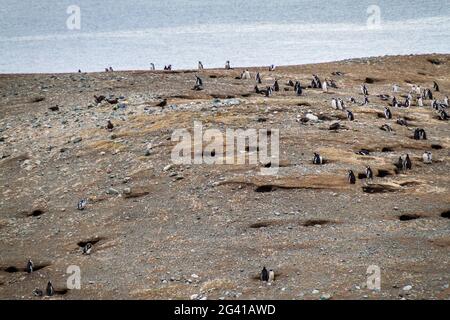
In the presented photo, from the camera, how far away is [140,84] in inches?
1502

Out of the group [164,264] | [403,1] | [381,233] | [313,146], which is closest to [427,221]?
[381,233]

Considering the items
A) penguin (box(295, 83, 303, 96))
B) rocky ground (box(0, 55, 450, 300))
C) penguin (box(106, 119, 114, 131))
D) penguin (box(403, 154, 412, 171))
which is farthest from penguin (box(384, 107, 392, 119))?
penguin (box(106, 119, 114, 131))

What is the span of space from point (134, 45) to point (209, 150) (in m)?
62.6

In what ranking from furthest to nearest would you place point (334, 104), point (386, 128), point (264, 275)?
point (334, 104) < point (386, 128) < point (264, 275)

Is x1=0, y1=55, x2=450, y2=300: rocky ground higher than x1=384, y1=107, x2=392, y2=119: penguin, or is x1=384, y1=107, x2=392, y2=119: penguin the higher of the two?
x1=384, y1=107, x2=392, y2=119: penguin

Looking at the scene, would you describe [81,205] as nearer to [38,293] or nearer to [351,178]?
[38,293]

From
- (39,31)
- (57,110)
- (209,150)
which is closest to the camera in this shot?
(209,150)

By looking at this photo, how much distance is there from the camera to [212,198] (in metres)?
25.2

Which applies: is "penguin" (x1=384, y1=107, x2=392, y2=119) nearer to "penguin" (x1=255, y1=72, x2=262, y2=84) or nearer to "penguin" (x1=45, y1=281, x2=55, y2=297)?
"penguin" (x1=255, y1=72, x2=262, y2=84)

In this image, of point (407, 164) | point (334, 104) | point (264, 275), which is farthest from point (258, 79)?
point (264, 275)

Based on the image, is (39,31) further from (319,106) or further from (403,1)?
(319,106)

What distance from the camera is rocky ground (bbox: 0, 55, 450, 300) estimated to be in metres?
19.9

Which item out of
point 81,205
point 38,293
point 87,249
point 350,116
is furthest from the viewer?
point 350,116
